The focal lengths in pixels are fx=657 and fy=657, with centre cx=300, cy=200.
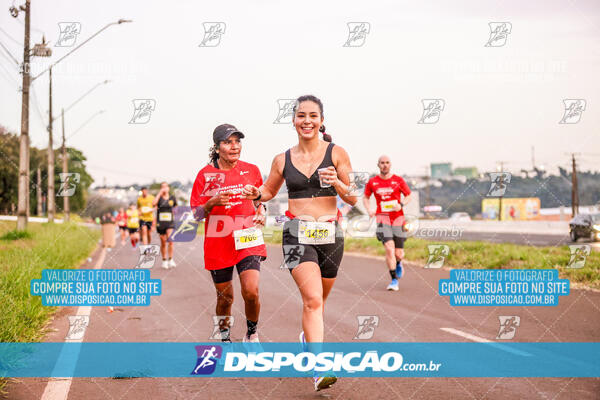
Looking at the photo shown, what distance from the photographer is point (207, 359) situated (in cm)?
606

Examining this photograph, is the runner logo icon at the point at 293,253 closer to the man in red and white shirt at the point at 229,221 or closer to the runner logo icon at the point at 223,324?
the man in red and white shirt at the point at 229,221

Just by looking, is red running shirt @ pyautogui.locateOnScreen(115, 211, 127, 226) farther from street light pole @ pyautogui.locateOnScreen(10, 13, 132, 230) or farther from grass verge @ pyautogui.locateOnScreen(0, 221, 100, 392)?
grass verge @ pyautogui.locateOnScreen(0, 221, 100, 392)

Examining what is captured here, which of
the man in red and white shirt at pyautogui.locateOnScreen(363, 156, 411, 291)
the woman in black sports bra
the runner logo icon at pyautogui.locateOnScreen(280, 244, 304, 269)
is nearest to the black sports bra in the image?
the woman in black sports bra

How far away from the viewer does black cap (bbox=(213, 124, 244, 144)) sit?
5.68 meters

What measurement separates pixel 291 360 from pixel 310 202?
1.73m

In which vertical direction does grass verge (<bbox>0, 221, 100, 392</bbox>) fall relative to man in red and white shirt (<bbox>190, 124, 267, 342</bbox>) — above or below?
below

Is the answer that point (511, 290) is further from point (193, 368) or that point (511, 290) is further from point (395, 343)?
point (193, 368)

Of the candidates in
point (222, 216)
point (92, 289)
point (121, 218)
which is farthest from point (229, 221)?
point (121, 218)

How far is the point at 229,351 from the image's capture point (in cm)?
627

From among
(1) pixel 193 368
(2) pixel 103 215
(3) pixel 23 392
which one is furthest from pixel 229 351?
(2) pixel 103 215

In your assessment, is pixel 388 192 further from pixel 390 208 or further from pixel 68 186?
pixel 68 186

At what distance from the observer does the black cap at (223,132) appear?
5676mm

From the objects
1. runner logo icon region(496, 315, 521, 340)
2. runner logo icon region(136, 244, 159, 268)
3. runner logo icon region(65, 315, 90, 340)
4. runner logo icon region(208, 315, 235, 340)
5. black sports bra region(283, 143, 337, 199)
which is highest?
black sports bra region(283, 143, 337, 199)

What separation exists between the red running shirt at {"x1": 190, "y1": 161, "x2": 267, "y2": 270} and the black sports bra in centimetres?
84
